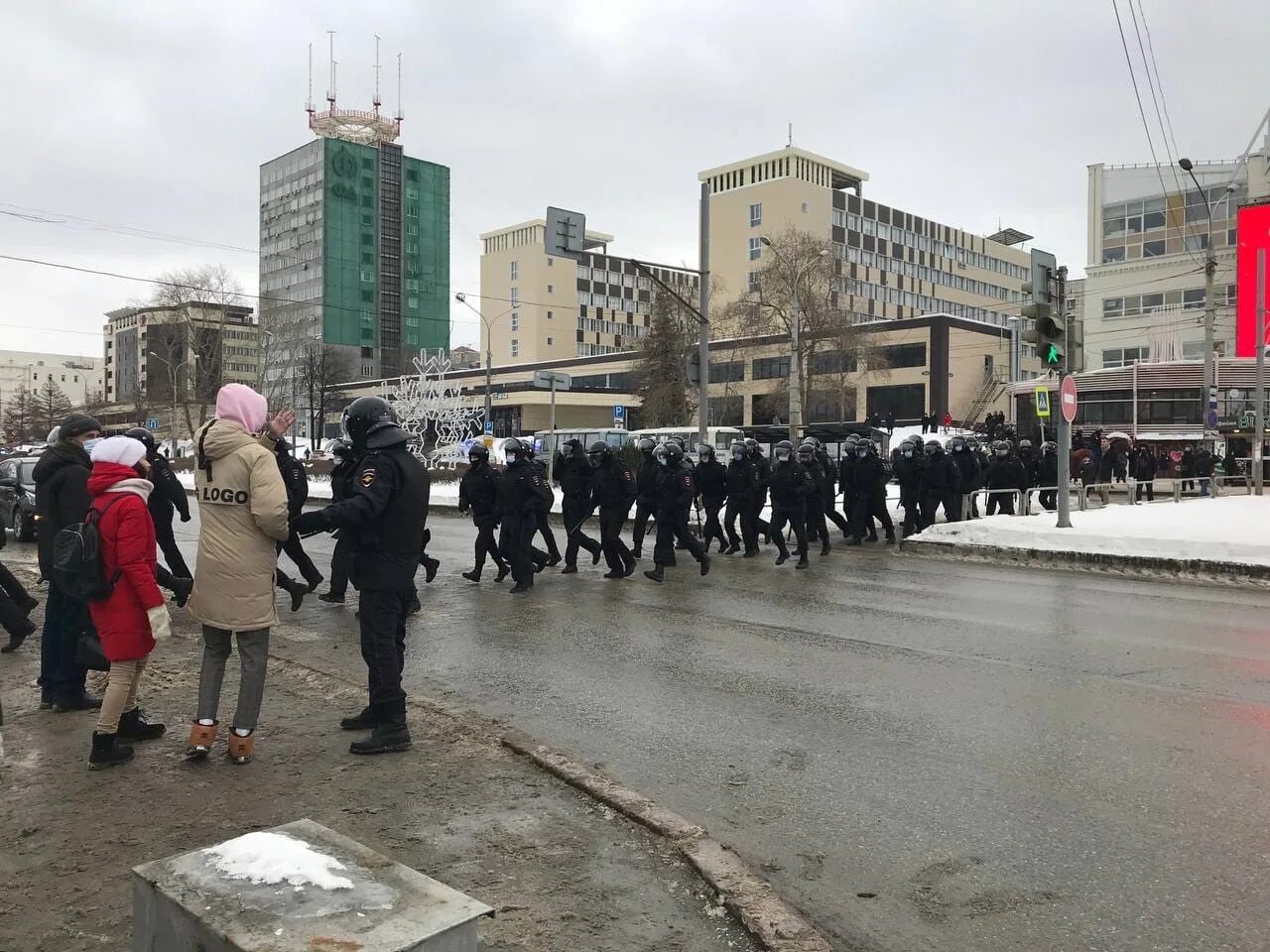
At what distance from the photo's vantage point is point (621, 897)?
3.36 meters

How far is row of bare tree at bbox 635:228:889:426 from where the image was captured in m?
41.9

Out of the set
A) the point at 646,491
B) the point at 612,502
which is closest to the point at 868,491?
the point at 646,491

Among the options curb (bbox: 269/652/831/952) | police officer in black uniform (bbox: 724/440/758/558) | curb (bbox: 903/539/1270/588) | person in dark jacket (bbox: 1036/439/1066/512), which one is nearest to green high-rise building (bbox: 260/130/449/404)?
person in dark jacket (bbox: 1036/439/1066/512)

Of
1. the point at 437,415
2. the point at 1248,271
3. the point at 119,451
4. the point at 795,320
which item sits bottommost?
the point at 119,451

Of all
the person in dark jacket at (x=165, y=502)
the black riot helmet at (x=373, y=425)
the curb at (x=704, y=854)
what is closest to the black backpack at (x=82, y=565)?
the black riot helmet at (x=373, y=425)

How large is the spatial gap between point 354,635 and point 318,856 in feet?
19.8

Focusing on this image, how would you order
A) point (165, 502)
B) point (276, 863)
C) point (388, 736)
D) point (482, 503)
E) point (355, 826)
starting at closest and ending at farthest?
point (276, 863)
point (355, 826)
point (388, 736)
point (165, 502)
point (482, 503)

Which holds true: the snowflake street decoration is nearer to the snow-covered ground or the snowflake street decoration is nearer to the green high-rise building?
the snow-covered ground

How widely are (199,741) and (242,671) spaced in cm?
40

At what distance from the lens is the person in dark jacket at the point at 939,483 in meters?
16.5

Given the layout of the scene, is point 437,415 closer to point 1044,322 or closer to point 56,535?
point 1044,322

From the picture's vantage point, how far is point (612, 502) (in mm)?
12242

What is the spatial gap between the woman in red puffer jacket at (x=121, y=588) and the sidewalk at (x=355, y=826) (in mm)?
295

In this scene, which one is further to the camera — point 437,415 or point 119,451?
point 437,415
